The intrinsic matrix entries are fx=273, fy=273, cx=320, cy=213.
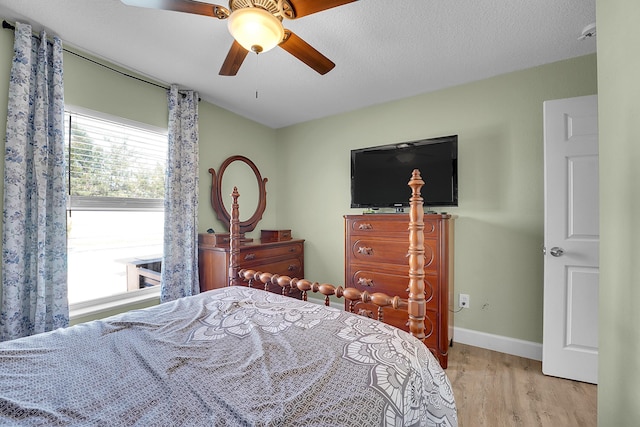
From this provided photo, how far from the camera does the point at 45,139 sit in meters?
1.88

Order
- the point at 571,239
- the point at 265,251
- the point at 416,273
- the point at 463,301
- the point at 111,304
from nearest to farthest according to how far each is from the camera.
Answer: the point at 416,273, the point at 571,239, the point at 111,304, the point at 463,301, the point at 265,251

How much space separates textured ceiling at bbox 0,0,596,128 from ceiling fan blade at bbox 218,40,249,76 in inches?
12.8

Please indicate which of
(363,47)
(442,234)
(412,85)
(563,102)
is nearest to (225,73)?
(363,47)

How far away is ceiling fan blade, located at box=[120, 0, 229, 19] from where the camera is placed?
127cm

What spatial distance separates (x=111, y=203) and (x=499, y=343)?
12.0ft

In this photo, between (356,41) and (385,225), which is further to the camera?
(385,225)

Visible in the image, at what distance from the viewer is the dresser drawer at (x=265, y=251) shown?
280 cm

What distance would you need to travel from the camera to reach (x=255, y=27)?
1278mm

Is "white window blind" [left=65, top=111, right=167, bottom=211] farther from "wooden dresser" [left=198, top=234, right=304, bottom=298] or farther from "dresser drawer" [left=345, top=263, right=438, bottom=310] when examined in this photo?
"dresser drawer" [left=345, top=263, right=438, bottom=310]

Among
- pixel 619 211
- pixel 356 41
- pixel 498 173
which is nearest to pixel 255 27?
pixel 356 41

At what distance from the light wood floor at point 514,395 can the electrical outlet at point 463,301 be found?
0.44m

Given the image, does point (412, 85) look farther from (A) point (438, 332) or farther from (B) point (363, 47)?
(A) point (438, 332)

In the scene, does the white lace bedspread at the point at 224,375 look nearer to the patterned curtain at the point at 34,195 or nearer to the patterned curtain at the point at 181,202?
the patterned curtain at the point at 34,195

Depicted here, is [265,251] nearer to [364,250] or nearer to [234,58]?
[364,250]
